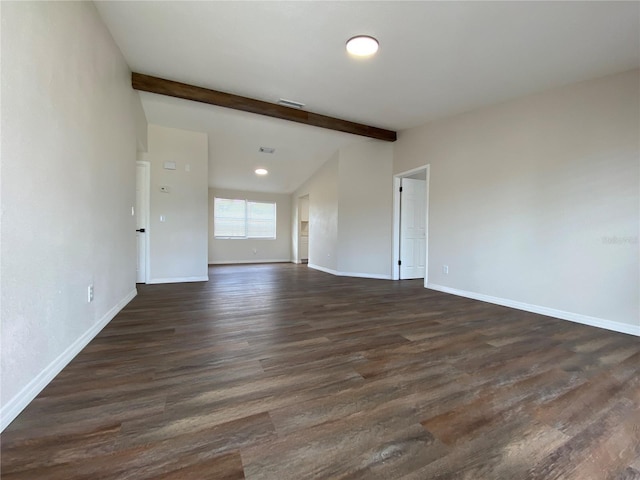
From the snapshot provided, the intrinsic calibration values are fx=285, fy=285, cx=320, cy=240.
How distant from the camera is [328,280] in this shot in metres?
5.33

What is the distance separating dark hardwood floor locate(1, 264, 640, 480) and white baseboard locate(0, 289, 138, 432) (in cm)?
4

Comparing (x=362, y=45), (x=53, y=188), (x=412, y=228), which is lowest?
(x=412, y=228)

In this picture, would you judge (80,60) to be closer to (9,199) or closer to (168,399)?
(9,199)

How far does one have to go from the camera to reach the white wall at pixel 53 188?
130 cm

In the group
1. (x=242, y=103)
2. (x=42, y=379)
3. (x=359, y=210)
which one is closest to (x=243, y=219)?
(x=359, y=210)

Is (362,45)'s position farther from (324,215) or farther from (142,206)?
(324,215)

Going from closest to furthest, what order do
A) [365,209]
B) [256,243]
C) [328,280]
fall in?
[328,280] < [365,209] < [256,243]

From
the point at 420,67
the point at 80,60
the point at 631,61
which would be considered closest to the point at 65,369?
the point at 80,60

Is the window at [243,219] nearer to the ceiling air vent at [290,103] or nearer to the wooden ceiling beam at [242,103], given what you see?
the wooden ceiling beam at [242,103]

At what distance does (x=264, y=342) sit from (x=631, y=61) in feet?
13.1

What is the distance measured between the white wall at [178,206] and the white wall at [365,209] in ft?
8.77

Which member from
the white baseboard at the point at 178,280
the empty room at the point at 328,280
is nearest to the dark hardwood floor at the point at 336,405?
the empty room at the point at 328,280

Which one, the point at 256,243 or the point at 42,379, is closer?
the point at 42,379

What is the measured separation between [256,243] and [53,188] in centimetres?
673
